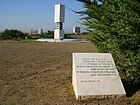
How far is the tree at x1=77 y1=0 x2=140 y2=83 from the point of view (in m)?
6.05

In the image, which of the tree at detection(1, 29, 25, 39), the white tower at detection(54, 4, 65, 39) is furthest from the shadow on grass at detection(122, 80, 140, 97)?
the tree at detection(1, 29, 25, 39)

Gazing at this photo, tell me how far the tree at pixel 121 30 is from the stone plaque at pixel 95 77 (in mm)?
274

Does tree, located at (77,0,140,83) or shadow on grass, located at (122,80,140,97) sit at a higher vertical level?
tree, located at (77,0,140,83)

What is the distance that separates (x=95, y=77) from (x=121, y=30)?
4.00 ft

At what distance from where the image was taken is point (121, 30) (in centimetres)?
613

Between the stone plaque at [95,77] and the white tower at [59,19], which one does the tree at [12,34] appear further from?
the stone plaque at [95,77]

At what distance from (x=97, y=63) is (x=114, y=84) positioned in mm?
702

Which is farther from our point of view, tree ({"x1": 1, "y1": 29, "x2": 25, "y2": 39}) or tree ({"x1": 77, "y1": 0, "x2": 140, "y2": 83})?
tree ({"x1": 1, "y1": 29, "x2": 25, "y2": 39})

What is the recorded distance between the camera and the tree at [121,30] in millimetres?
6047

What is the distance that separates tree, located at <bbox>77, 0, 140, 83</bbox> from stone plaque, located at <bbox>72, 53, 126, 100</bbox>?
27cm

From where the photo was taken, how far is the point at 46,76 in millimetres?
8656

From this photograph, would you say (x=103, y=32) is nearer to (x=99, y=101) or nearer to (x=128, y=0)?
(x=128, y=0)

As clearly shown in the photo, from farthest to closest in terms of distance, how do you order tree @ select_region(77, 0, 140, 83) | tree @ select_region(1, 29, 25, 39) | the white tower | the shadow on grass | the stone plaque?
tree @ select_region(1, 29, 25, 39), the white tower, the shadow on grass, the stone plaque, tree @ select_region(77, 0, 140, 83)

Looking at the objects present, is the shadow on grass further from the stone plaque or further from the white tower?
the white tower
